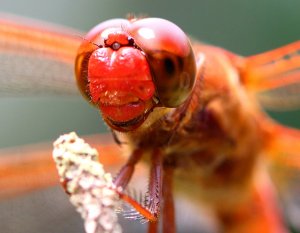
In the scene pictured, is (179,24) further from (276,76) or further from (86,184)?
(86,184)

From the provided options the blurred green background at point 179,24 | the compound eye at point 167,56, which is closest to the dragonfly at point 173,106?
the compound eye at point 167,56

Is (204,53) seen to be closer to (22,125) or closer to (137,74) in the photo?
(137,74)

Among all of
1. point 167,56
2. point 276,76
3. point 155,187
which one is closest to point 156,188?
point 155,187

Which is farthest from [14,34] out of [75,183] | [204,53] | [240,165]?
[240,165]

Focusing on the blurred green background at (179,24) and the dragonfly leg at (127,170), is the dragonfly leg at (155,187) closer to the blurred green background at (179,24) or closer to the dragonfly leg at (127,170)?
the dragonfly leg at (127,170)

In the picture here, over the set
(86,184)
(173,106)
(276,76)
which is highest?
(276,76)
